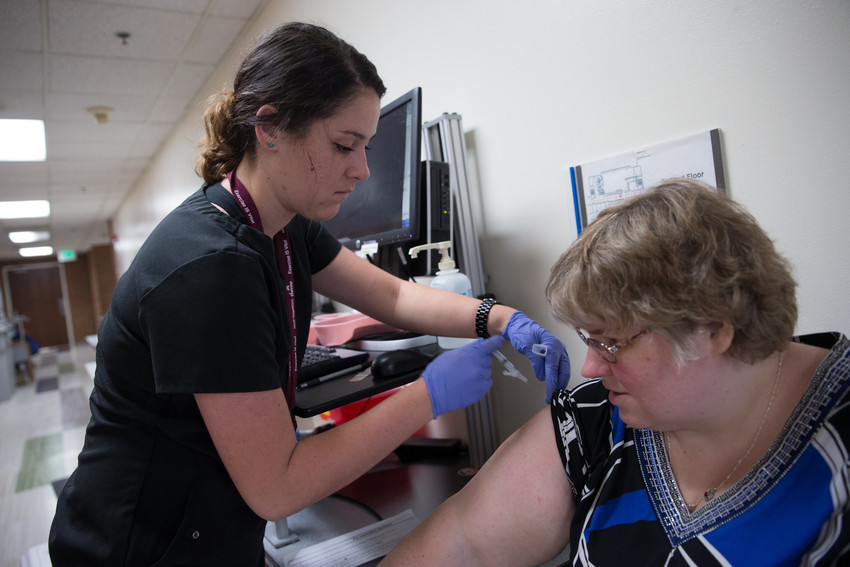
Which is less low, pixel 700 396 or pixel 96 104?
pixel 96 104

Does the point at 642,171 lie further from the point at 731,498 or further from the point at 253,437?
the point at 253,437

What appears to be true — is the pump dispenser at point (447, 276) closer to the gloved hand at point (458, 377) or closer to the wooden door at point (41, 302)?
the gloved hand at point (458, 377)

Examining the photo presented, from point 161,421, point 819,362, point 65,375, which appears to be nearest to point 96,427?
point 161,421

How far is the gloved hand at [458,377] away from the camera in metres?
0.95

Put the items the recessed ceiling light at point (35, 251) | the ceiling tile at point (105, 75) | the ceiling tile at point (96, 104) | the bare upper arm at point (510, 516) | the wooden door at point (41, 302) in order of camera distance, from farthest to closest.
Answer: the wooden door at point (41, 302), the recessed ceiling light at point (35, 251), the ceiling tile at point (96, 104), the ceiling tile at point (105, 75), the bare upper arm at point (510, 516)

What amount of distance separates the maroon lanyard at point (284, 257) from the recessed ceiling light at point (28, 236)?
11175 millimetres

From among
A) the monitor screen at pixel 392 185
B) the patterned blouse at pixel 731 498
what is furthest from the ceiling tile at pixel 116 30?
the patterned blouse at pixel 731 498

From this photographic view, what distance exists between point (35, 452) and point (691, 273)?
5460 millimetres

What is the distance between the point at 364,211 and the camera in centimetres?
169

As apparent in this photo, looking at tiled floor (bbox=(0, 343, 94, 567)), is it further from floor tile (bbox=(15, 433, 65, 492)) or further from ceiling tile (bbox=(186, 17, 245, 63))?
ceiling tile (bbox=(186, 17, 245, 63))

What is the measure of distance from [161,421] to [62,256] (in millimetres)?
16582

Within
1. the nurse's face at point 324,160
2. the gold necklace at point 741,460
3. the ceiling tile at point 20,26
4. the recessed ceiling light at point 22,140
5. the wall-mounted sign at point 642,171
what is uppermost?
the recessed ceiling light at point 22,140

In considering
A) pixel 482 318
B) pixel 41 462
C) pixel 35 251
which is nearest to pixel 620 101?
pixel 482 318

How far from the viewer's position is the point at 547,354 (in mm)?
1040
